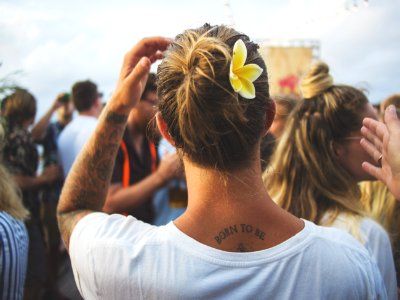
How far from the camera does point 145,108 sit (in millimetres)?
3037

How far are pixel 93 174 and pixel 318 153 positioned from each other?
1087 millimetres

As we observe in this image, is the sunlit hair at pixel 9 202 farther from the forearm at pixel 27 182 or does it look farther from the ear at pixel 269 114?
the forearm at pixel 27 182

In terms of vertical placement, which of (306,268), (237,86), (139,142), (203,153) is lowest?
(139,142)

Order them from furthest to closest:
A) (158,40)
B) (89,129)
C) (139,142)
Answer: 1. (89,129)
2. (139,142)
3. (158,40)

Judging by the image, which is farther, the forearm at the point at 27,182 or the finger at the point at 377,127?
the forearm at the point at 27,182

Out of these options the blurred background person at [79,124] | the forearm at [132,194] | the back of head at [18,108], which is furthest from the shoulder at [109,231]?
the back of head at [18,108]

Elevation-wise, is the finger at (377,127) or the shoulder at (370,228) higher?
the finger at (377,127)

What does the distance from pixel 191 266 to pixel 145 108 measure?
2266 mm

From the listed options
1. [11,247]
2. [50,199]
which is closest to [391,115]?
[11,247]

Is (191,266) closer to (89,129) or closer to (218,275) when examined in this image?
(218,275)

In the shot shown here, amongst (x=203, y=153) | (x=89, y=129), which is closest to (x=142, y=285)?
(x=203, y=153)

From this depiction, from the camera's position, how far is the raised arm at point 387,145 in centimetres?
122

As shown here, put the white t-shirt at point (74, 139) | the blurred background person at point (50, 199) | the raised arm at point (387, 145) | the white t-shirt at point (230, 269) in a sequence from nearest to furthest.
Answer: the white t-shirt at point (230, 269), the raised arm at point (387, 145), the white t-shirt at point (74, 139), the blurred background person at point (50, 199)

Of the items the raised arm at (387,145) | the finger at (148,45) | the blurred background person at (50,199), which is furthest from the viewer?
the blurred background person at (50,199)
